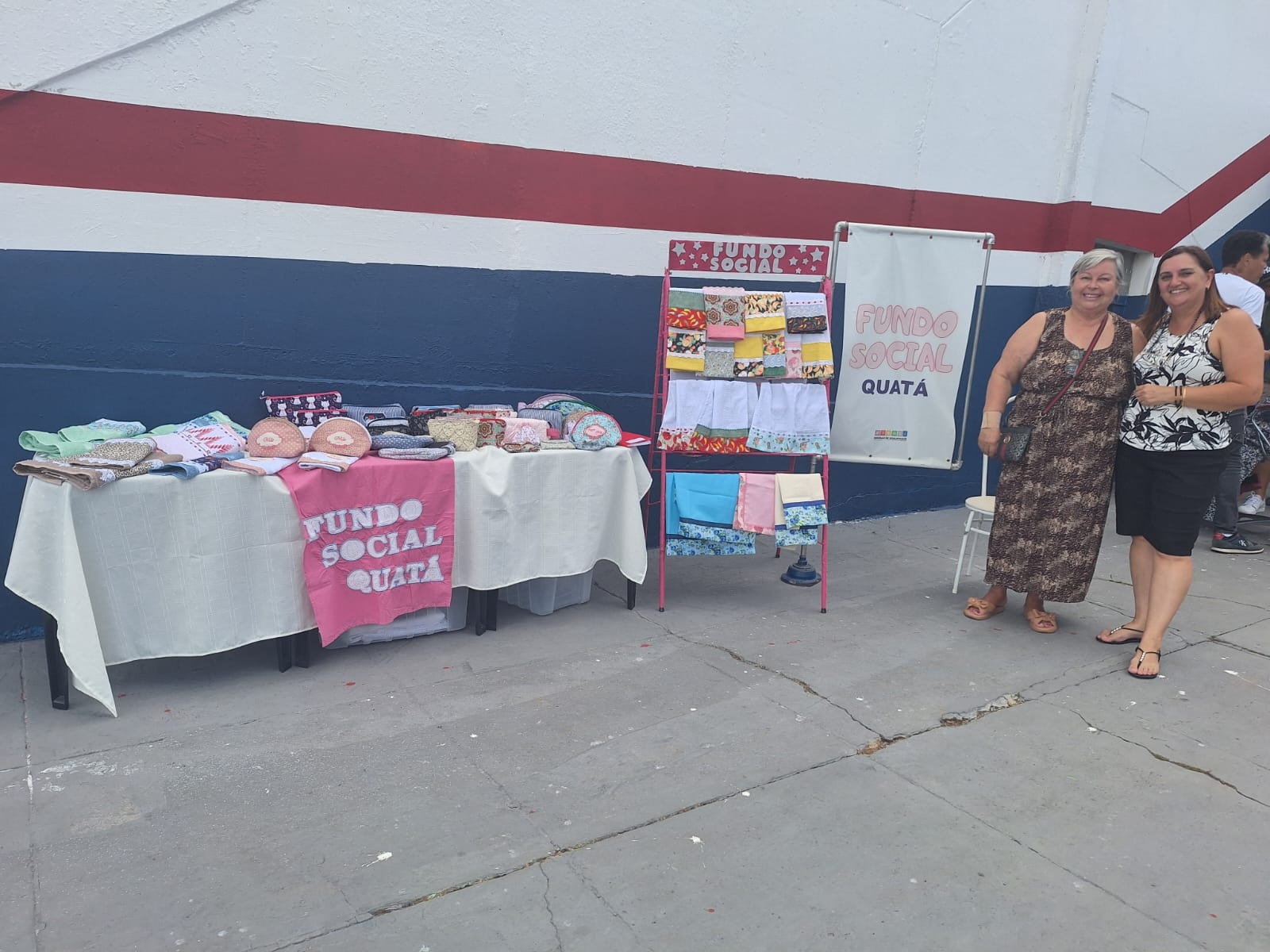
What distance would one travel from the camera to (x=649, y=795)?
295 cm

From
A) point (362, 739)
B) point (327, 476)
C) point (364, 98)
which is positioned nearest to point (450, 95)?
point (364, 98)

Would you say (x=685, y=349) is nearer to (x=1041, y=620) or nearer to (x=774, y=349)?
(x=774, y=349)

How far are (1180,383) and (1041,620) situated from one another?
4.40 feet

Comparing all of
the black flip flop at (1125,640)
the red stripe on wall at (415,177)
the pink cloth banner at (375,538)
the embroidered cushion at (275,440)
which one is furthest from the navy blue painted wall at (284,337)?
the black flip flop at (1125,640)

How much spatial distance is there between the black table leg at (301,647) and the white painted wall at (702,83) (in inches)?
71.6

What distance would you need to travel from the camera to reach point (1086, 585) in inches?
171

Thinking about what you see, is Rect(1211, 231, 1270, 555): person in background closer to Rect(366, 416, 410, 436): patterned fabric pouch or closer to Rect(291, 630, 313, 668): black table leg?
Rect(366, 416, 410, 436): patterned fabric pouch

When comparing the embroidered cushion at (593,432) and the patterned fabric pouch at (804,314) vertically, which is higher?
the patterned fabric pouch at (804,314)

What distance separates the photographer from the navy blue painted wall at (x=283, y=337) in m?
3.86

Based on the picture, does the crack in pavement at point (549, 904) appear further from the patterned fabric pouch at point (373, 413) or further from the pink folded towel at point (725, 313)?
the pink folded towel at point (725, 313)

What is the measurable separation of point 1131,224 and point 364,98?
6399 millimetres

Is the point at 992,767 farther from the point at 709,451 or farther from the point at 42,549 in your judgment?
the point at 42,549

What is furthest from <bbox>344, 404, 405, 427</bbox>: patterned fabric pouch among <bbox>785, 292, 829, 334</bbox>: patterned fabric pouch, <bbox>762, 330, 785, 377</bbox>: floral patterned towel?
<bbox>785, 292, 829, 334</bbox>: patterned fabric pouch

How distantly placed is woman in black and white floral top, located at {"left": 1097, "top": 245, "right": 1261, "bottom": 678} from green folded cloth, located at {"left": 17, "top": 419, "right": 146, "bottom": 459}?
4432 millimetres
